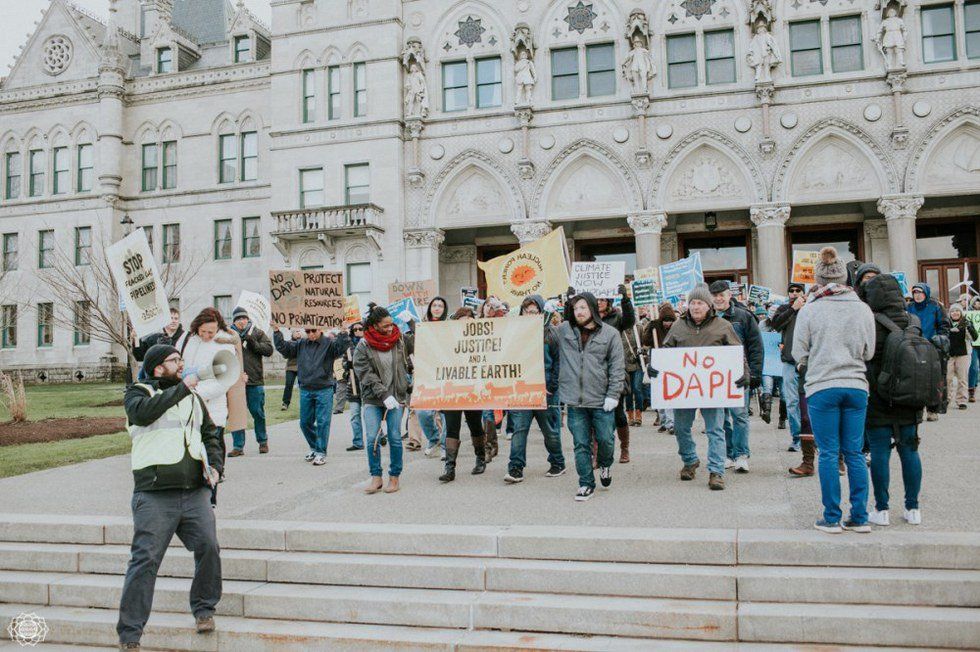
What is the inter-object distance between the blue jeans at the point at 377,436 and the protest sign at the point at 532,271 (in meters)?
4.76

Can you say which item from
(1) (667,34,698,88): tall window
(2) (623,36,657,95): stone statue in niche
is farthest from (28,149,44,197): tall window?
(1) (667,34,698,88): tall window

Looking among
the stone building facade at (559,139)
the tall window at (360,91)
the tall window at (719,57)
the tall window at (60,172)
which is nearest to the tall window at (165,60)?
the stone building facade at (559,139)

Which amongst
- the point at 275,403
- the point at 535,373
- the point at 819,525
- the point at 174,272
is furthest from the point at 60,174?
the point at 819,525

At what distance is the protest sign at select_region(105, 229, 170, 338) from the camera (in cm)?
773

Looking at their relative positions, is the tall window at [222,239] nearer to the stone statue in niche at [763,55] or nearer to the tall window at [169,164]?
the tall window at [169,164]

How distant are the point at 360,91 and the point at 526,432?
25180 millimetres

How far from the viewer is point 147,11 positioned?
4069 cm

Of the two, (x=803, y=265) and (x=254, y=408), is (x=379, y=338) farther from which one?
(x=803, y=265)

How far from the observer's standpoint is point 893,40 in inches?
1016

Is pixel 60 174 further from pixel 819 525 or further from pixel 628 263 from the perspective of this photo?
pixel 819 525

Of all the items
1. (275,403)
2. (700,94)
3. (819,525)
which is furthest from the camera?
A: (700,94)

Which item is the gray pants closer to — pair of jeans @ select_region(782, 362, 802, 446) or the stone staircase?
the stone staircase

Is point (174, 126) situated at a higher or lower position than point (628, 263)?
higher

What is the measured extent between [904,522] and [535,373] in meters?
4.03
